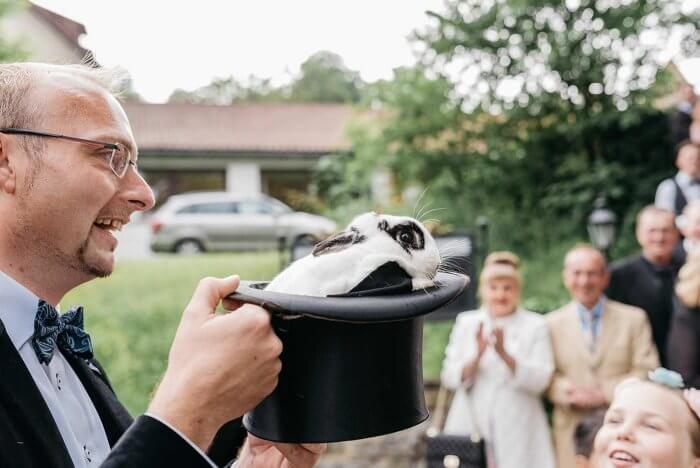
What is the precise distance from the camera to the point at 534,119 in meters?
11.0

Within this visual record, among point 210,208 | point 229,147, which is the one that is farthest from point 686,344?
point 229,147

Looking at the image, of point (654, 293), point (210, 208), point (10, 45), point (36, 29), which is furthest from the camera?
point (210, 208)

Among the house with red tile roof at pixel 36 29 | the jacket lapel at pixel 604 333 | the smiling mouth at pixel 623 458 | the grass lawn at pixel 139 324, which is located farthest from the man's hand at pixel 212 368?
the grass lawn at pixel 139 324

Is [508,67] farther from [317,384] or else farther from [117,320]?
[317,384]

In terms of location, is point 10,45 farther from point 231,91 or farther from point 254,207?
point 231,91

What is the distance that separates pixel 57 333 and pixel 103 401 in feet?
0.64

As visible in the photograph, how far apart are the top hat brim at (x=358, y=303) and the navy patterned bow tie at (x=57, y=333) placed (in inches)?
18.2

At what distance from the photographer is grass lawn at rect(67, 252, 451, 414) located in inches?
290

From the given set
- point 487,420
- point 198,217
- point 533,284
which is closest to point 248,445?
point 487,420

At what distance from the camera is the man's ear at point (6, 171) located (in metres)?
1.45

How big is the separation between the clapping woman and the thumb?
315 centimetres

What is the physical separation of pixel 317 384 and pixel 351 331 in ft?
0.37

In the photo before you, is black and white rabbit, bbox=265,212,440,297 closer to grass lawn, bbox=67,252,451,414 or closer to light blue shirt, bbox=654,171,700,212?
light blue shirt, bbox=654,171,700,212

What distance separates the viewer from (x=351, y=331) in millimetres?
1282
